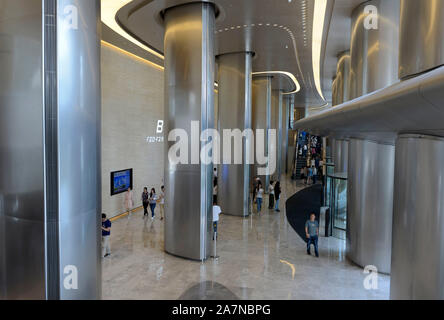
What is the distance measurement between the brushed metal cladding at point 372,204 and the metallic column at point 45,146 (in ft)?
23.6

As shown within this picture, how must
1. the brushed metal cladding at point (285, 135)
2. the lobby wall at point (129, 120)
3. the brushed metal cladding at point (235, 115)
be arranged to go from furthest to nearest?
the brushed metal cladding at point (285, 135)
the brushed metal cladding at point (235, 115)
the lobby wall at point (129, 120)

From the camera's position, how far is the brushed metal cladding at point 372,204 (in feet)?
28.3

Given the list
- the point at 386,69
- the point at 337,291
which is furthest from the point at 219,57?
the point at 337,291

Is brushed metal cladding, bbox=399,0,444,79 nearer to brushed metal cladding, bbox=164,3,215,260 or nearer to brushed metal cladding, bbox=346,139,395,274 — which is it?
brushed metal cladding, bbox=346,139,395,274

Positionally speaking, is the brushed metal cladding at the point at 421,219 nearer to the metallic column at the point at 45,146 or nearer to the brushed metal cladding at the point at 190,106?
the metallic column at the point at 45,146

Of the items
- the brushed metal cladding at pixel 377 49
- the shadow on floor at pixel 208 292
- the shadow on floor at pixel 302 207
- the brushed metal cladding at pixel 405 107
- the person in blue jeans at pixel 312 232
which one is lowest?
the shadow on floor at pixel 302 207

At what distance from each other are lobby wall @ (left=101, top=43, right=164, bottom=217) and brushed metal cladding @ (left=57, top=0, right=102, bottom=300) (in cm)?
881

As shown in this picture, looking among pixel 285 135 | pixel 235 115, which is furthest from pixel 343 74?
pixel 285 135

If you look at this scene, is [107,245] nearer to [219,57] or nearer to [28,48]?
[28,48]

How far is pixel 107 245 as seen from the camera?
9.46m

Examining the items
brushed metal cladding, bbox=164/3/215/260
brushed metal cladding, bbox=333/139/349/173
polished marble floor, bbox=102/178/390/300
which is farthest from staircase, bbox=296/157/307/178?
brushed metal cladding, bbox=164/3/215/260

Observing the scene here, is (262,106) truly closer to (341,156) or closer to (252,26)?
(341,156)

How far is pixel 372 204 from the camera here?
886 cm

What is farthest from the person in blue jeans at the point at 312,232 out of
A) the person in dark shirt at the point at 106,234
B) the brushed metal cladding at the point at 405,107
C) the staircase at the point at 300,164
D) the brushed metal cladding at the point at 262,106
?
the staircase at the point at 300,164
